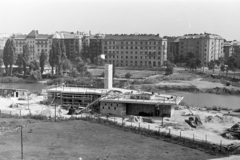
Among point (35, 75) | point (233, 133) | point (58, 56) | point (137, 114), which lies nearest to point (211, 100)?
point (137, 114)

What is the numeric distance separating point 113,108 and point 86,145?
8280 mm

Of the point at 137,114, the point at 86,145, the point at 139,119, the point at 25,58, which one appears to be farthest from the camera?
the point at 25,58

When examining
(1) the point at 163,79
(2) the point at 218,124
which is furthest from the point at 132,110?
(1) the point at 163,79

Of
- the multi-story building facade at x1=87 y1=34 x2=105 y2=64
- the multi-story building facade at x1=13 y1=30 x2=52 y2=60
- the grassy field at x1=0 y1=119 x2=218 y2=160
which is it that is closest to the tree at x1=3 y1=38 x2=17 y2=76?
the multi-story building facade at x1=13 y1=30 x2=52 y2=60

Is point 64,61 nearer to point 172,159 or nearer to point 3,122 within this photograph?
point 3,122

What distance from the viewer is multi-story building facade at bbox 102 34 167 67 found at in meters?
55.1

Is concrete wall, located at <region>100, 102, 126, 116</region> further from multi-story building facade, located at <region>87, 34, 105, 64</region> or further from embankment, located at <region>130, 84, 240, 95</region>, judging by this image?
multi-story building facade, located at <region>87, 34, 105, 64</region>

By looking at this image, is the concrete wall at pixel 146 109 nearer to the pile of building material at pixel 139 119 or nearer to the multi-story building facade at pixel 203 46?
the pile of building material at pixel 139 119

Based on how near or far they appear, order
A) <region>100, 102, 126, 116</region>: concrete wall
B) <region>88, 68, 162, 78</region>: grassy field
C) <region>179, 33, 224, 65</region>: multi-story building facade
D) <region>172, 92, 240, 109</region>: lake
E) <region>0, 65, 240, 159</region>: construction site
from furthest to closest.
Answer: <region>179, 33, 224, 65</region>: multi-story building facade → <region>88, 68, 162, 78</region>: grassy field → <region>172, 92, 240, 109</region>: lake → <region>100, 102, 126, 116</region>: concrete wall → <region>0, 65, 240, 159</region>: construction site

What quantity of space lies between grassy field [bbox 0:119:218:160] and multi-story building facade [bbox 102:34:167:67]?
38171 millimetres

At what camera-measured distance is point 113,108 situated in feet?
75.0

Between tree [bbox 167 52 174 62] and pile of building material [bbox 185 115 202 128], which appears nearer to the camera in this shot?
pile of building material [bbox 185 115 202 128]

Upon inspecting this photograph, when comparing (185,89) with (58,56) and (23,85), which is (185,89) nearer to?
(58,56)

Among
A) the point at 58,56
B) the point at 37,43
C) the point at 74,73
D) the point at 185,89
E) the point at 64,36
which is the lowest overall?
the point at 185,89
